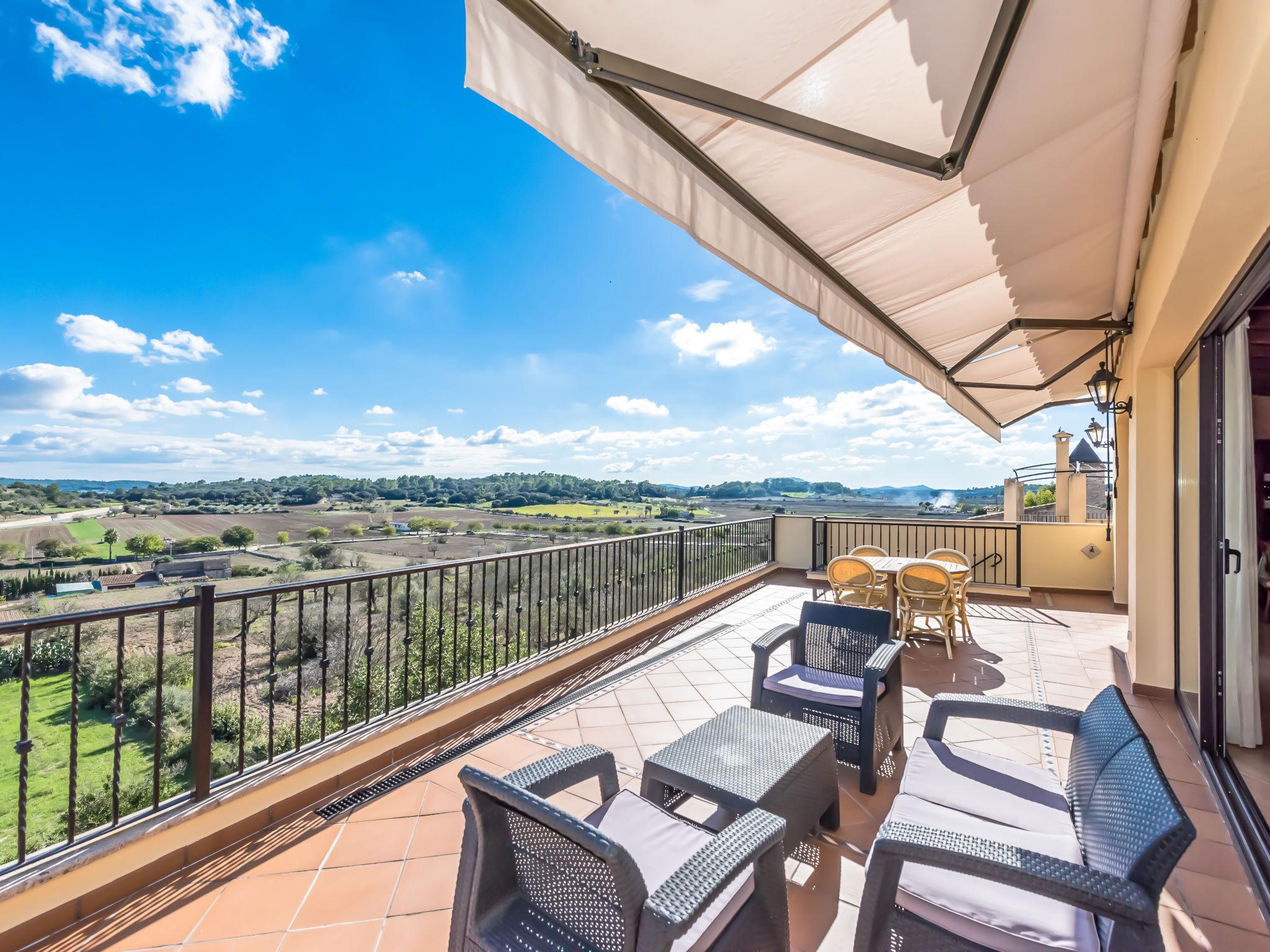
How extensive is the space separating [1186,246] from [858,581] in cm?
385

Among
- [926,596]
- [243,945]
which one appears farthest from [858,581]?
[243,945]

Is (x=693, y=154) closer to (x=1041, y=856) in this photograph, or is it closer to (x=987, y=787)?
(x=1041, y=856)

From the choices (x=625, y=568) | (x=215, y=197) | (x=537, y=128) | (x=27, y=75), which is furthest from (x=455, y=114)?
(x=215, y=197)

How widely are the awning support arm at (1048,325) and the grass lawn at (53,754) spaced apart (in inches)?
537

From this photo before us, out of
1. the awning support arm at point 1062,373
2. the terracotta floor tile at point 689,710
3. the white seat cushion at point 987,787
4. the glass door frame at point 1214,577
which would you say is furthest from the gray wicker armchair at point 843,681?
the awning support arm at point 1062,373

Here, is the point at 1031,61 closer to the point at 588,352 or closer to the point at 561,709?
the point at 561,709

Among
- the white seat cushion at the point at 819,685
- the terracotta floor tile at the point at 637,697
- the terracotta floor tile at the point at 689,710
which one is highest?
the white seat cushion at the point at 819,685

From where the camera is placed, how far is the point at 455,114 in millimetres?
7895

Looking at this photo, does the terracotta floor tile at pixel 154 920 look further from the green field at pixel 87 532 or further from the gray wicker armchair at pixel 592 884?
the green field at pixel 87 532

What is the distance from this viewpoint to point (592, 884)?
1.10m

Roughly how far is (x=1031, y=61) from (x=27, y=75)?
2080 centimetres

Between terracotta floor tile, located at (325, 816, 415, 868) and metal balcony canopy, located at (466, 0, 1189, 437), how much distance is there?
250 cm

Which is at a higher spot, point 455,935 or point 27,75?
point 27,75

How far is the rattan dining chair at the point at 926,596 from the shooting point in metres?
4.56
